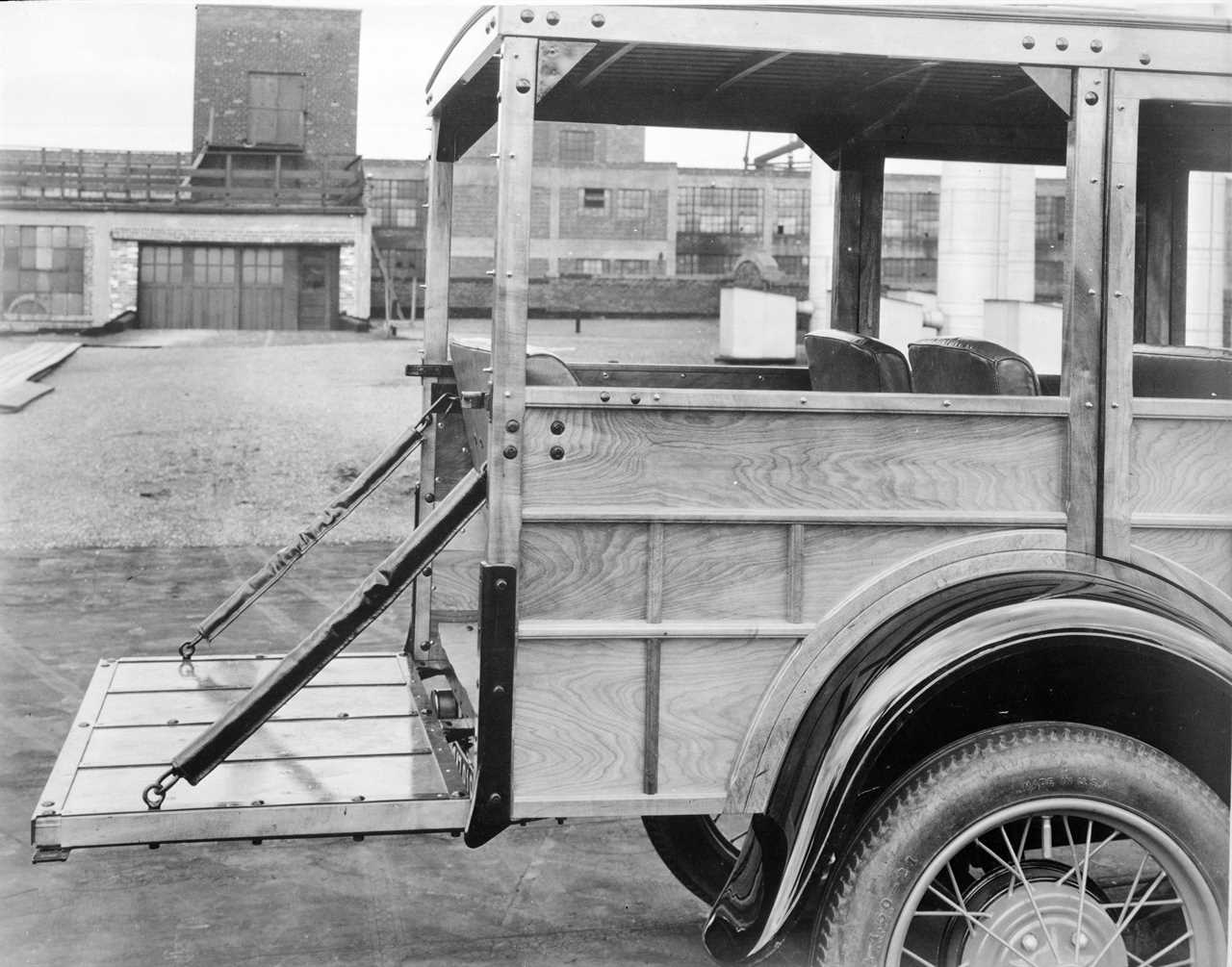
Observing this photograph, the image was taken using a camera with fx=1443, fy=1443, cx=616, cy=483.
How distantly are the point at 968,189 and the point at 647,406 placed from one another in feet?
57.8

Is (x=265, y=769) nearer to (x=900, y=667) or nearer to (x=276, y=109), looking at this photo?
(x=900, y=667)

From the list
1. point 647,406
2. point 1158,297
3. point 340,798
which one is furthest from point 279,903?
point 1158,297

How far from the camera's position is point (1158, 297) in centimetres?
461

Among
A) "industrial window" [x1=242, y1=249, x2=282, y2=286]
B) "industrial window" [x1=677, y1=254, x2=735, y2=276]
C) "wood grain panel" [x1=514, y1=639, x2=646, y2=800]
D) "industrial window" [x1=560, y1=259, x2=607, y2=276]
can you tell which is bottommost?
"wood grain panel" [x1=514, y1=639, x2=646, y2=800]

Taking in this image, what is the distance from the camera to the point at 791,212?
5050 cm

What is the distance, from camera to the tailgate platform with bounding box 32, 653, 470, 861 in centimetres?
306

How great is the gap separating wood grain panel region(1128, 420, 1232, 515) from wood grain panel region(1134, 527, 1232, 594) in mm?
48

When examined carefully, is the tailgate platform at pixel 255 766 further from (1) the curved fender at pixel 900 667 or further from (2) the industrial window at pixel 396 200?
(2) the industrial window at pixel 396 200

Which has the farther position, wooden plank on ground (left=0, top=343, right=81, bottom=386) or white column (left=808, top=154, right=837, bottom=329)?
white column (left=808, top=154, right=837, bottom=329)

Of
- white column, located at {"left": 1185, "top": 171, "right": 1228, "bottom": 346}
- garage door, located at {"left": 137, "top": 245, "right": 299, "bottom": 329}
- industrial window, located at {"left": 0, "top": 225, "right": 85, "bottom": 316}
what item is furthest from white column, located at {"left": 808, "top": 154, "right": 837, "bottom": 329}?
industrial window, located at {"left": 0, "top": 225, "right": 85, "bottom": 316}

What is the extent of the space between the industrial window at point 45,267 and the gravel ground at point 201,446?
7373 mm

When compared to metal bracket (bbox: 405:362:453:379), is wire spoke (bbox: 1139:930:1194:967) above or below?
below

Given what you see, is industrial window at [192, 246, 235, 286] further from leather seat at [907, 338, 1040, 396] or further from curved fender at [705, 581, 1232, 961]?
curved fender at [705, 581, 1232, 961]

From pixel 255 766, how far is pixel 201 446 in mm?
13245
